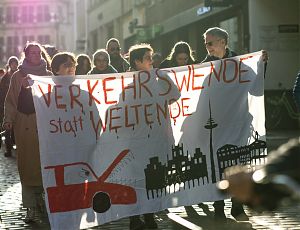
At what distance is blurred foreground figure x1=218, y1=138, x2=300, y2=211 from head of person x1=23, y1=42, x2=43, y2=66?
5.48 metres

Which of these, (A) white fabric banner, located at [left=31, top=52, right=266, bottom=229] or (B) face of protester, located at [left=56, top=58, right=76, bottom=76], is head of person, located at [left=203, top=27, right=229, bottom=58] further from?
(B) face of protester, located at [left=56, top=58, right=76, bottom=76]

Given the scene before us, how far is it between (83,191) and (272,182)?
4031 millimetres

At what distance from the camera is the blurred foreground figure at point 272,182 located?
2621 millimetres

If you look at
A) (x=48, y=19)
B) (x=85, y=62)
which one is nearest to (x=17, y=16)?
(x=48, y=19)

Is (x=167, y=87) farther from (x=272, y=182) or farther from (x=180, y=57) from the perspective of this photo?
(x=272, y=182)

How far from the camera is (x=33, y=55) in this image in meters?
7.95

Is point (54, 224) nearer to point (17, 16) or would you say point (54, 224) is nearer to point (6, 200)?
point (6, 200)

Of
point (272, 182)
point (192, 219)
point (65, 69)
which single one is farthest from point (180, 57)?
point (272, 182)

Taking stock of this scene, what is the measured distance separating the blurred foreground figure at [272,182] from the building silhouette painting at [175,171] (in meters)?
4.09

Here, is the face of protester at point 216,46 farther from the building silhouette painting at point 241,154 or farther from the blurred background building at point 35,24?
the blurred background building at point 35,24

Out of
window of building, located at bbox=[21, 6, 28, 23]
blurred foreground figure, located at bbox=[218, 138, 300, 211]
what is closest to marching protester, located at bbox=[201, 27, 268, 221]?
blurred foreground figure, located at bbox=[218, 138, 300, 211]

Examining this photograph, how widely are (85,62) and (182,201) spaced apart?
3.47 metres

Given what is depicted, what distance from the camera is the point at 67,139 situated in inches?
259

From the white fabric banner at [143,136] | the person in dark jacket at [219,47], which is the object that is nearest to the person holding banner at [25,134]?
the white fabric banner at [143,136]
